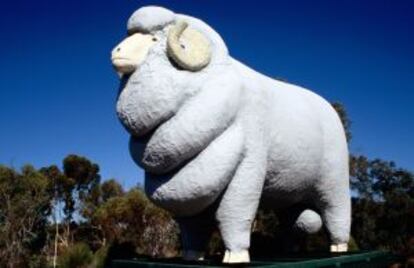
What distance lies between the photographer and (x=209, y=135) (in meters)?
4.86

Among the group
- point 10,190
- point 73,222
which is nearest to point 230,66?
point 10,190

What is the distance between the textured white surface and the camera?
15.8ft

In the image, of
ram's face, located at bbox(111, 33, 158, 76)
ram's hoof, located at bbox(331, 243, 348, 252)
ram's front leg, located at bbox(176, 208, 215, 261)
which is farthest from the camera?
ram's hoof, located at bbox(331, 243, 348, 252)

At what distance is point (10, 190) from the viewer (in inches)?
803

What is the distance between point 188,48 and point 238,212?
64.9 inches

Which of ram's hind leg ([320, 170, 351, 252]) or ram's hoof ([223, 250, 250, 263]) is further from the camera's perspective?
ram's hind leg ([320, 170, 351, 252])

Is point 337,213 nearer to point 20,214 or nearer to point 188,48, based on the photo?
point 188,48

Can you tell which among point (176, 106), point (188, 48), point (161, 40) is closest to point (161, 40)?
point (161, 40)

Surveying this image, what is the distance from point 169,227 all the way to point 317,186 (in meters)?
13.2

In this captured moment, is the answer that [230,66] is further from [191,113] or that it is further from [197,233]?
[197,233]

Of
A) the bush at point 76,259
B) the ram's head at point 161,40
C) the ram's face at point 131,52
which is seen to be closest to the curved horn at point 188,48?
the ram's head at point 161,40

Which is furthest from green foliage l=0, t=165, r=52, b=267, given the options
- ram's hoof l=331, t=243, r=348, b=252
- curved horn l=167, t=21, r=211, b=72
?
curved horn l=167, t=21, r=211, b=72

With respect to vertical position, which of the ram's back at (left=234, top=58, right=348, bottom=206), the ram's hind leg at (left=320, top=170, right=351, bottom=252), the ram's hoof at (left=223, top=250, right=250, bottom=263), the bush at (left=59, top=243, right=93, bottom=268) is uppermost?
the ram's back at (left=234, top=58, right=348, bottom=206)

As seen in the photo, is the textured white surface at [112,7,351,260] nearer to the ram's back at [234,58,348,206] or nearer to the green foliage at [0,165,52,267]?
the ram's back at [234,58,348,206]
